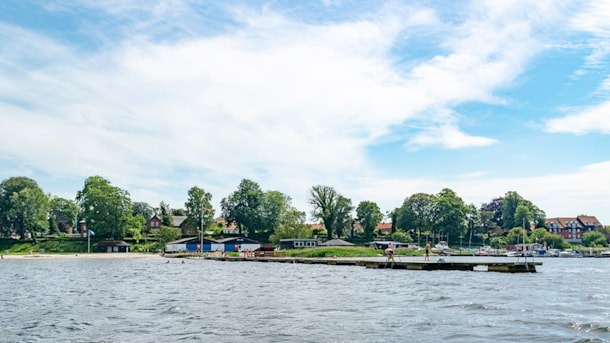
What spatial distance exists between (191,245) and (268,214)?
27964mm

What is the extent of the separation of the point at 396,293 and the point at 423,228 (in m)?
126

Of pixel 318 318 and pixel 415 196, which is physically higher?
pixel 415 196

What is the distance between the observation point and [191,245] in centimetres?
13050

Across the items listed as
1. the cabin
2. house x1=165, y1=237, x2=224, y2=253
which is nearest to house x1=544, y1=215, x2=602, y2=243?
the cabin

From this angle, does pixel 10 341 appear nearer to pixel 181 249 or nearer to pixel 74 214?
pixel 181 249

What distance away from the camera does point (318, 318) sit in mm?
25516

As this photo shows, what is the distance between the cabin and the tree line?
372 cm

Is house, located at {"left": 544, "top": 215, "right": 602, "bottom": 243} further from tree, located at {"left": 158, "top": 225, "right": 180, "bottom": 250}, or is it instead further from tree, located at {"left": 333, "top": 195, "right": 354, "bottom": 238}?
tree, located at {"left": 158, "top": 225, "right": 180, "bottom": 250}

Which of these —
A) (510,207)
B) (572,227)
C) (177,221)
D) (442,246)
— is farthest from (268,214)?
(572,227)

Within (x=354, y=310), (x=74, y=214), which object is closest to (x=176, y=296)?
(x=354, y=310)

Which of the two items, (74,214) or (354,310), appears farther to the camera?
(74,214)

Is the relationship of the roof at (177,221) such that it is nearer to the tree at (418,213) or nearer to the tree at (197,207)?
the tree at (197,207)

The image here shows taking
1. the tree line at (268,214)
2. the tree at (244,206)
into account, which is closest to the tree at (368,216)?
the tree line at (268,214)

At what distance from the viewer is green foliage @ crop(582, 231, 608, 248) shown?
165 meters
